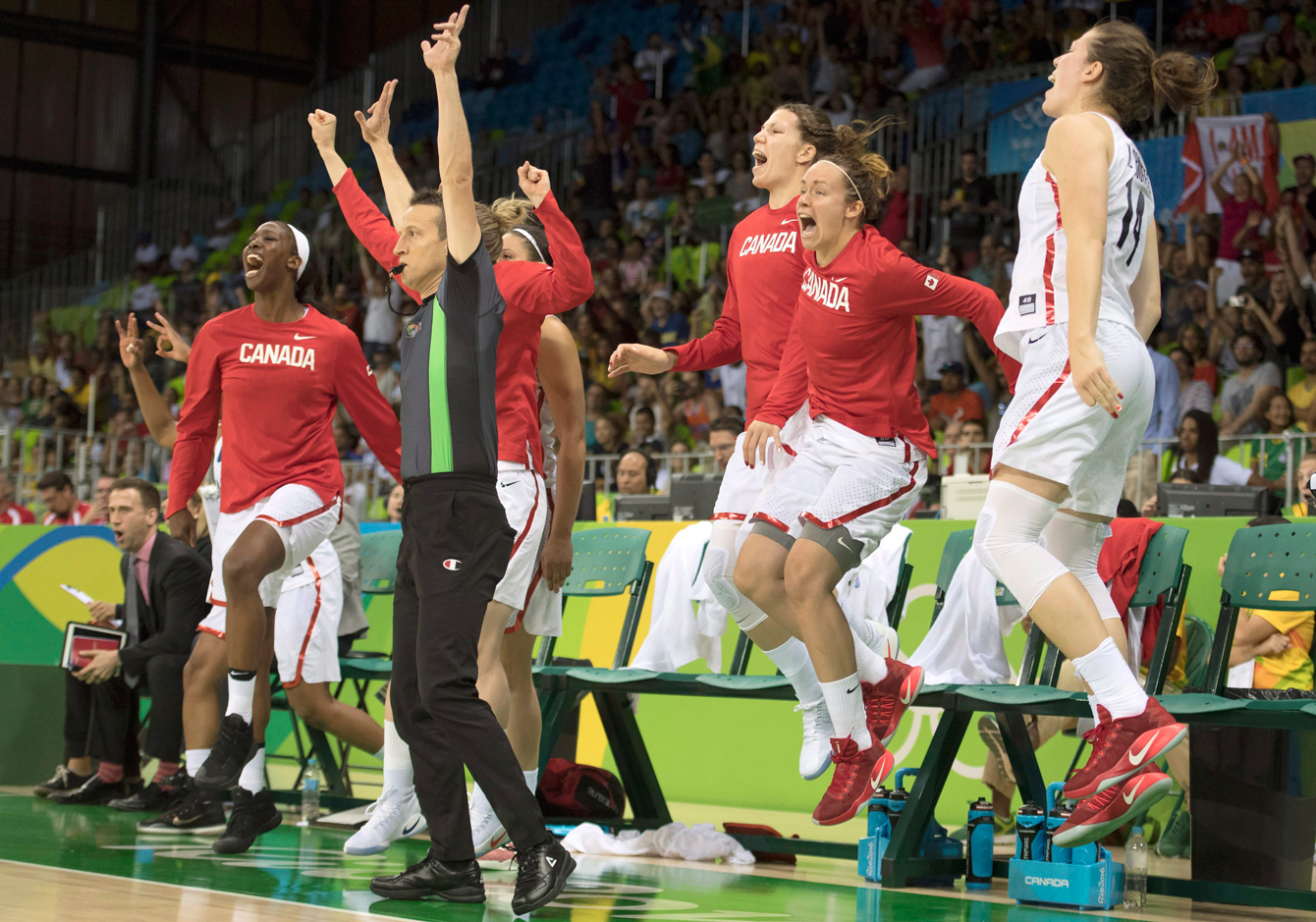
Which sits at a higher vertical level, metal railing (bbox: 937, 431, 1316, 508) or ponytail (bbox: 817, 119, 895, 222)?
ponytail (bbox: 817, 119, 895, 222)

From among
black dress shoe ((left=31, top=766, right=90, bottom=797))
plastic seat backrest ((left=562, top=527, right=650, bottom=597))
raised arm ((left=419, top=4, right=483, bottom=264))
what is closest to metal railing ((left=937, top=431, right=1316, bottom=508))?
plastic seat backrest ((left=562, top=527, right=650, bottom=597))

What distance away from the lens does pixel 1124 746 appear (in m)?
3.71

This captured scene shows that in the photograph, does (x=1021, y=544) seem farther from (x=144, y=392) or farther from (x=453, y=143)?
(x=144, y=392)

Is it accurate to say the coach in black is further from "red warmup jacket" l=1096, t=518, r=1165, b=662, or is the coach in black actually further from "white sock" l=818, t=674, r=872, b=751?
"red warmup jacket" l=1096, t=518, r=1165, b=662

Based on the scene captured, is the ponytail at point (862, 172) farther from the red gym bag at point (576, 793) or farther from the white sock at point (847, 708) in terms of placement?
the red gym bag at point (576, 793)

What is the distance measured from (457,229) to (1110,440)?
184cm

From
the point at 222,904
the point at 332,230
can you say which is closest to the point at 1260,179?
the point at 222,904

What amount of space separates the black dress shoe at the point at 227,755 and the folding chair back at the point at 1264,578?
335cm

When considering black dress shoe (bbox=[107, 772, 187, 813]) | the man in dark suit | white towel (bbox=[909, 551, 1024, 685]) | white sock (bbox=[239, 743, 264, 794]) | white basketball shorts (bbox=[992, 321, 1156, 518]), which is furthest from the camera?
the man in dark suit

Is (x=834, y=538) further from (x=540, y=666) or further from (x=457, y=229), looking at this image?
(x=540, y=666)

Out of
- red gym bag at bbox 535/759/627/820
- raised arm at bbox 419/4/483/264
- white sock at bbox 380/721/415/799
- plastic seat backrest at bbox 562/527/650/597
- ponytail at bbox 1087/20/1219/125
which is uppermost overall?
ponytail at bbox 1087/20/1219/125

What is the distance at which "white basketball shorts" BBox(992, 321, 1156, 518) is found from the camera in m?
3.75

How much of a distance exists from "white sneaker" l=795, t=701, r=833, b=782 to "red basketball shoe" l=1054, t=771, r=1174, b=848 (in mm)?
985

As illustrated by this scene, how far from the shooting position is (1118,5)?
13.9 metres
